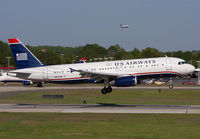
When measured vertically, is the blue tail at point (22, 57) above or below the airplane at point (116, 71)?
above

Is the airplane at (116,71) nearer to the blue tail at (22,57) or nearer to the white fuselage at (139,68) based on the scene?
the white fuselage at (139,68)

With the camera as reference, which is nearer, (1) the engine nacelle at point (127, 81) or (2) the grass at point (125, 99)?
(1) the engine nacelle at point (127, 81)

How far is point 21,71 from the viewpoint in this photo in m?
56.7

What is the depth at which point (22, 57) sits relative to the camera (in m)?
58.7

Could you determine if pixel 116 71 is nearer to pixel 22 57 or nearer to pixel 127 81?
pixel 127 81
